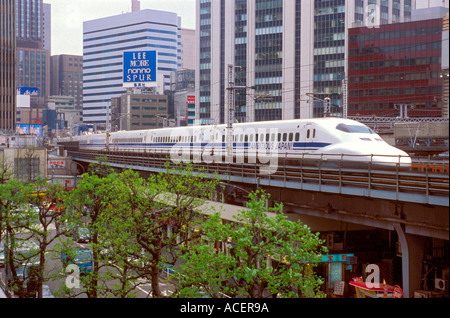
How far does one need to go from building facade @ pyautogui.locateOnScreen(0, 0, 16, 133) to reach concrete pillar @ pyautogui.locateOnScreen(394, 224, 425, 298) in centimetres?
11550

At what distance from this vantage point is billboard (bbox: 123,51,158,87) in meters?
121

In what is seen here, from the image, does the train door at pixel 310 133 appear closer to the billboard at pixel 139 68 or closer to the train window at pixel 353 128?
the train window at pixel 353 128

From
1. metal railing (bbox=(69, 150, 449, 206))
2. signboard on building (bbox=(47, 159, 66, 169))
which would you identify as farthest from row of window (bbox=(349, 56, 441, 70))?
metal railing (bbox=(69, 150, 449, 206))

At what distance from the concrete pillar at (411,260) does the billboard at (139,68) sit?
328 feet

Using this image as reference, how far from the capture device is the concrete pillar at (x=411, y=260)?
2514cm

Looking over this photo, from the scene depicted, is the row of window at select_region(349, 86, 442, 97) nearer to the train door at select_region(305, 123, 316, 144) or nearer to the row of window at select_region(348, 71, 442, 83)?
the row of window at select_region(348, 71, 442, 83)

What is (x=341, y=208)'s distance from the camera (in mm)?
29281

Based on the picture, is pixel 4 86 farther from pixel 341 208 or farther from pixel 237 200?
pixel 341 208

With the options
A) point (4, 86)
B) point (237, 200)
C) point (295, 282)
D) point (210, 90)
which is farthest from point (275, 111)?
point (295, 282)

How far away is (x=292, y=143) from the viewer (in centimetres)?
4359

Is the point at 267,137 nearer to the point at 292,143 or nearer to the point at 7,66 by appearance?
the point at 292,143

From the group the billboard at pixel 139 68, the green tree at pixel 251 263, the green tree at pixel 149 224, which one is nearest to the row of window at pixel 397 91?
the billboard at pixel 139 68

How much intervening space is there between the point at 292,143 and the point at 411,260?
19.3m
